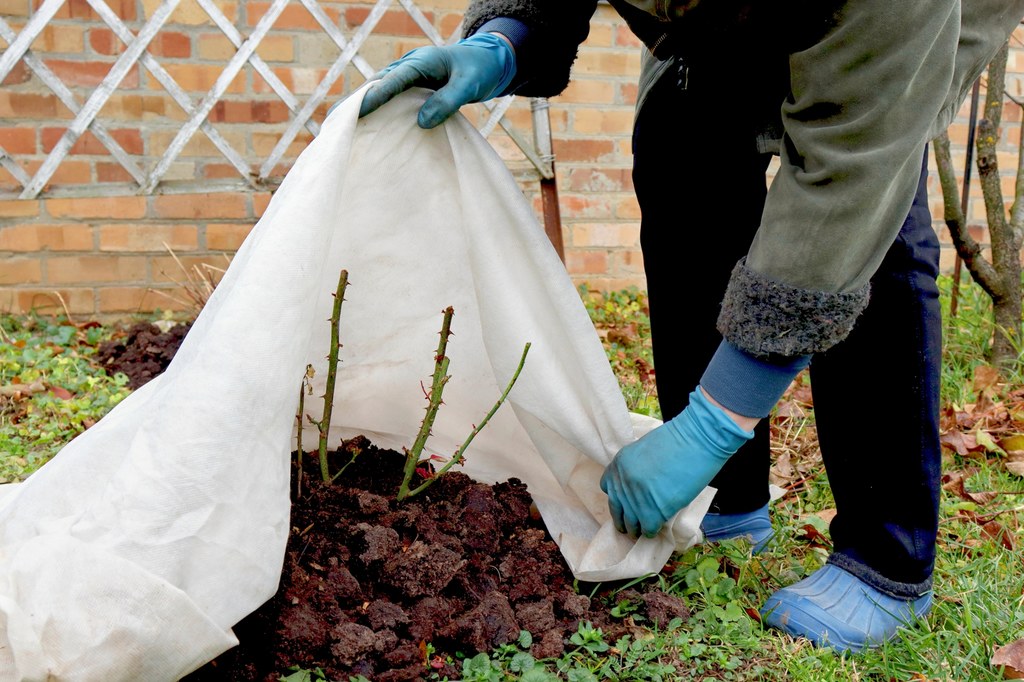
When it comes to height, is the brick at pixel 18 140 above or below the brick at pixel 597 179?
above

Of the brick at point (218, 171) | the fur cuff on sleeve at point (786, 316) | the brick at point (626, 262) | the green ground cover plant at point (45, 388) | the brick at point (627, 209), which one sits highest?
the brick at point (218, 171)

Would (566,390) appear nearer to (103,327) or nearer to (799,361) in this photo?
(799,361)

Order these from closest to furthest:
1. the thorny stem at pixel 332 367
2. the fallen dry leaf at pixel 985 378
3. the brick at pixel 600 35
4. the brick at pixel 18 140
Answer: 1. the thorny stem at pixel 332 367
2. the fallen dry leaf at pixel 985 378
3. the brick at pixel 18 140
4. the brick at pixel 600 35

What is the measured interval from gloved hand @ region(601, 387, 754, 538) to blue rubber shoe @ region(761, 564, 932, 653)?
238 millimetres

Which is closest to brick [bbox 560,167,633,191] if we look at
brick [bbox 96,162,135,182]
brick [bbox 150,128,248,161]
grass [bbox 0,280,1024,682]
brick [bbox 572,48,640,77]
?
brick [bbox 572,48,640,77]

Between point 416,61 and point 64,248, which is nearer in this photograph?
point 416,61

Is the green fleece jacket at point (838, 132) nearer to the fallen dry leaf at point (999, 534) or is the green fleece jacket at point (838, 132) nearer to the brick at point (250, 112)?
the fallen dry leaf at point (999, 534)

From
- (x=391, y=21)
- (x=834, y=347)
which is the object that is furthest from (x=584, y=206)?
(x=834, y=347)

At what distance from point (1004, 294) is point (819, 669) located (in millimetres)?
1651

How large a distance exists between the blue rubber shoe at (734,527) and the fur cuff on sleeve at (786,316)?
0.53 meters

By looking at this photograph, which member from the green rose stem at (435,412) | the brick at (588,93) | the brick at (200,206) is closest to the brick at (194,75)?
the brick at (200,206)

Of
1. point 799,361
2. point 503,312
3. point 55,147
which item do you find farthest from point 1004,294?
point 55,147

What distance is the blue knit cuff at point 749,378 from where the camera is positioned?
1.19m

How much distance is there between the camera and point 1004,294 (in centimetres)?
249
